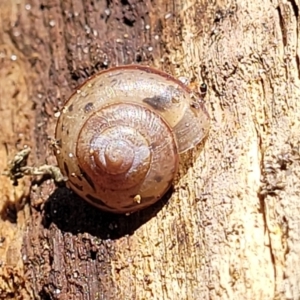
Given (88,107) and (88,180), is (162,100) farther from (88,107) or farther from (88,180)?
(88,180)

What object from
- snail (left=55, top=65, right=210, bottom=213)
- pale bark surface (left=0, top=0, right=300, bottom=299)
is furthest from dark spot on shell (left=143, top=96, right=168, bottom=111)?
pale bark surface (left=0, top=0, right=300, bottom=299)

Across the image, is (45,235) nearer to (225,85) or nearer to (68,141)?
(68,141)

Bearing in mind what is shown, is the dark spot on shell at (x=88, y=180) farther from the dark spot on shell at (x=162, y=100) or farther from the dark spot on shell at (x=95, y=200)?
the dark spot on shell at (x=162, y=100)

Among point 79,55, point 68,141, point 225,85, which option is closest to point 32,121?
point 79,55

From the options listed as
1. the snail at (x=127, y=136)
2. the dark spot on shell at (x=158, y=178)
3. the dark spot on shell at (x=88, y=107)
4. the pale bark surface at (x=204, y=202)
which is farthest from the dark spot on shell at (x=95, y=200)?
the dark spot on shell at (x=88, y=107)

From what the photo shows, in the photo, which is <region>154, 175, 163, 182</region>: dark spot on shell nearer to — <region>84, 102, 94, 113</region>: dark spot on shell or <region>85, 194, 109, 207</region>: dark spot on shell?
<region>85, 194, 109, 207</region>: dark spot on shell
